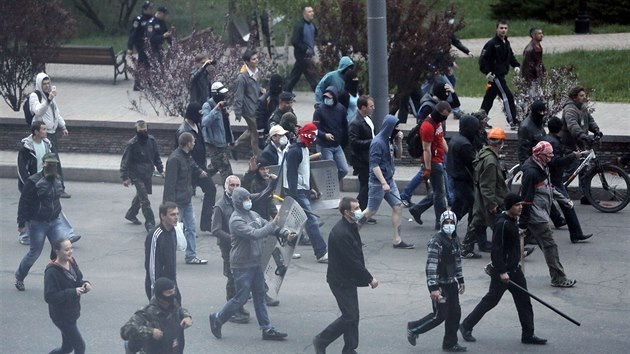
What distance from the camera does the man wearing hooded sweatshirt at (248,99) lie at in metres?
18.6

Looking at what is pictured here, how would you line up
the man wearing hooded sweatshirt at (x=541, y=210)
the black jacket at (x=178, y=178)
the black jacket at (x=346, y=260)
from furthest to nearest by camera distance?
the black jacket at (x=178, y=178), the man wearing hooded sweatshirt at (x=541, y=210), the black jacket at (x=346, y=260)

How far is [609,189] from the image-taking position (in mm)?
16875

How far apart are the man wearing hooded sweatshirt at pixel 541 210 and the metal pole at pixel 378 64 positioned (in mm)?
3909

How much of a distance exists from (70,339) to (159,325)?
1407 mm

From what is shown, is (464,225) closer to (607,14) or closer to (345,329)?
(345,329)

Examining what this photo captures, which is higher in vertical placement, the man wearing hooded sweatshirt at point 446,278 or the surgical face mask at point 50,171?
the surgical face mask at point 50,171

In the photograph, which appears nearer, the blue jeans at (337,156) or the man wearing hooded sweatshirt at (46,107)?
the blue jeans at (337,156)

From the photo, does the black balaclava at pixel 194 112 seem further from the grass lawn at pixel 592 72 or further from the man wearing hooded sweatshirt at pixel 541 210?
the grass lawn at pixel 592 72

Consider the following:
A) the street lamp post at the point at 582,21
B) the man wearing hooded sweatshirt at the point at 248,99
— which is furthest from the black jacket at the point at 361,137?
the street lamp post at the point at 582,21

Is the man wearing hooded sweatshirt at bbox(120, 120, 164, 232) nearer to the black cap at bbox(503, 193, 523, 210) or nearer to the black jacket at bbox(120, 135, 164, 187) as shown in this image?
the black jacket at bbox(120, 135, 164, 187)

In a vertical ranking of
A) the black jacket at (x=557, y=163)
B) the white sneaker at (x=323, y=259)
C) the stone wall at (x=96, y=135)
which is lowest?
the white sneaker at (x=323, y=259)

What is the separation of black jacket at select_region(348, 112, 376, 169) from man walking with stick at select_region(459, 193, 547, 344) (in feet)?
13.6

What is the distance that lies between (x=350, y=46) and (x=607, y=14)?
12105 mm

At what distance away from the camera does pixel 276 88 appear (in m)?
18.1
